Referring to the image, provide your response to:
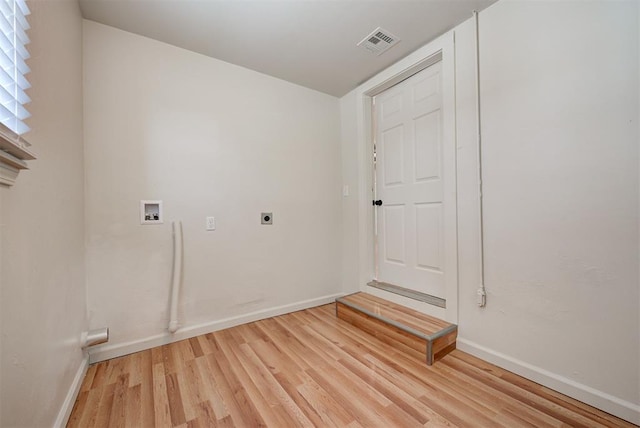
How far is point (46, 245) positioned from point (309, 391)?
147 centimetres

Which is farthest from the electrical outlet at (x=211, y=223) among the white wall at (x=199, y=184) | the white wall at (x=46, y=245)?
the white wall at (x=46, y=245)

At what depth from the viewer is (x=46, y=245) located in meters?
1.09

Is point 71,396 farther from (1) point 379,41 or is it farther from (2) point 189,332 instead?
(1) point 379,41

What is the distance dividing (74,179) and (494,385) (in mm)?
2787

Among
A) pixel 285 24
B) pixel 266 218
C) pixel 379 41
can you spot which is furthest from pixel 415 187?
pixel 285 24

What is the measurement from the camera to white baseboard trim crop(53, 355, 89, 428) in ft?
3.80

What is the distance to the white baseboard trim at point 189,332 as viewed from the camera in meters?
1.77

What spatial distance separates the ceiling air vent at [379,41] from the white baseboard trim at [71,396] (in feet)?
9.63

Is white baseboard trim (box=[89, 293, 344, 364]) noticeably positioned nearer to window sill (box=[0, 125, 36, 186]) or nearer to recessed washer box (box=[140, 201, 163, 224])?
recessed washer box (box=[140, 201, 163, 224])

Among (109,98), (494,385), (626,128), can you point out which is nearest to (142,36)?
(109,98)

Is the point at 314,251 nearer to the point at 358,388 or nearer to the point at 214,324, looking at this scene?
the point at 214,324

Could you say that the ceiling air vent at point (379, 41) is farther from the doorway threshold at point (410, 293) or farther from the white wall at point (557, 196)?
the doorway threshold at point (410, 293)

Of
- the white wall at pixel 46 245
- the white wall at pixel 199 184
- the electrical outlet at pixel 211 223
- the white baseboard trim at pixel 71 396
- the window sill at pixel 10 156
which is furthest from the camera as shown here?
the electrical outlet at pixel 211 223

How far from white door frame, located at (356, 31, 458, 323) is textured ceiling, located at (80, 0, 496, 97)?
0.10 metres
